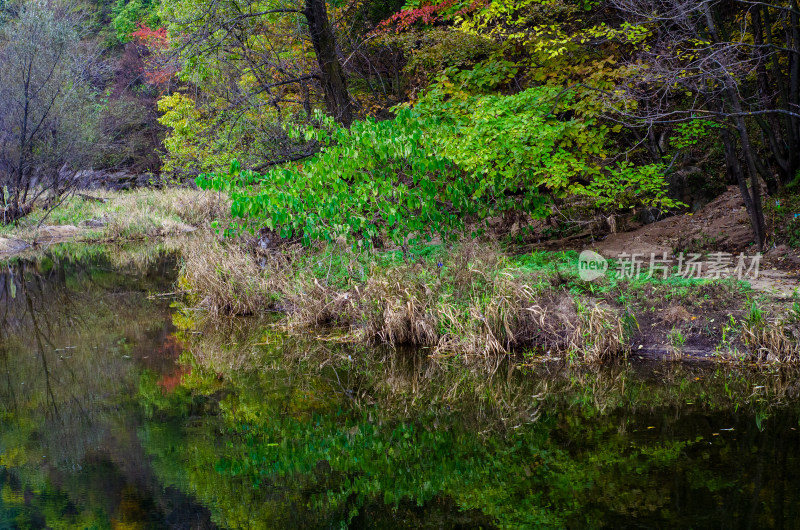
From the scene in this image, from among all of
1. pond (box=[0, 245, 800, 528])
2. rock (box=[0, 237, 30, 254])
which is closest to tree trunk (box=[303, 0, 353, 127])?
pond (box=[0, 245, 800, 528])

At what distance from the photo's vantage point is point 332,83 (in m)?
12.1

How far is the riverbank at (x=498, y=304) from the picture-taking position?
770 centimetres

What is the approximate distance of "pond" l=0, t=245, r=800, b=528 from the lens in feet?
16.0

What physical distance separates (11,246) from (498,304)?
17.4 metres

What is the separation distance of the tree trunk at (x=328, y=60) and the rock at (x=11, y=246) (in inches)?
501

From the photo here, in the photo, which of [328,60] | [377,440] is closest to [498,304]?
[377,440]

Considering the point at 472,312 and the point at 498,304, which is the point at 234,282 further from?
the point at 498,304

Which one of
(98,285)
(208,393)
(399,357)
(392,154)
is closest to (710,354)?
(399,357)

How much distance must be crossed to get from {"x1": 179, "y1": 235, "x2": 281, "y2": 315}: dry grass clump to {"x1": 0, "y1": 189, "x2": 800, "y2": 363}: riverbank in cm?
2

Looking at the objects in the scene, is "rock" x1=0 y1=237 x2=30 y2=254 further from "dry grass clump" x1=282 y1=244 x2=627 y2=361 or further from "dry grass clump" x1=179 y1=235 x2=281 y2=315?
"dry grass clump" x1=282 y1=244 x2=627 y2=361

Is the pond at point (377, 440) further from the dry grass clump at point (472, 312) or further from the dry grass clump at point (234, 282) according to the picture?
the dry grass clump at point (234, 282)

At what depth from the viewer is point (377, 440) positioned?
20.7 ft

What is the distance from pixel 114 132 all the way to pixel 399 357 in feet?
82.2

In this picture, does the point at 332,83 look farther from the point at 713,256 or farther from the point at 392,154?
the point at 713,256
